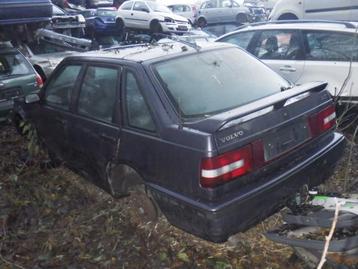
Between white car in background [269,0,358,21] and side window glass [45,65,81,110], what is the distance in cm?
797

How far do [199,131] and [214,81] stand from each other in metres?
0.73

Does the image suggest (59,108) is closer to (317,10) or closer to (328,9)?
(328,9)

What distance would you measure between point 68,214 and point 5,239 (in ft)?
1.99

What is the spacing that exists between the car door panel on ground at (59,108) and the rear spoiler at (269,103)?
1.80 metres

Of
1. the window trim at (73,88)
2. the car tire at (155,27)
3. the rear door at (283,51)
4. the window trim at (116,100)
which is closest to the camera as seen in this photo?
the window trim at (116,100)

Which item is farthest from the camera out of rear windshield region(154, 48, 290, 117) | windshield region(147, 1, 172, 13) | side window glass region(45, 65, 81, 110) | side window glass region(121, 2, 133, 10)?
side window glass region(121, 2, 133, 10)

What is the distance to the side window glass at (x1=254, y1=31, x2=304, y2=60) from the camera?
6.05 m

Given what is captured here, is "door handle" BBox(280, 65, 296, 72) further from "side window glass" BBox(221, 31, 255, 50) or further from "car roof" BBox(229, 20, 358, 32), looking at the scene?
"side window glass" BBox(221, 31, 255, 50)

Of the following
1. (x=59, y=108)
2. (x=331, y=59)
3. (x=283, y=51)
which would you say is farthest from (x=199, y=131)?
(x=283, y=51)

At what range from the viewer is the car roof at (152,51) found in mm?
3605

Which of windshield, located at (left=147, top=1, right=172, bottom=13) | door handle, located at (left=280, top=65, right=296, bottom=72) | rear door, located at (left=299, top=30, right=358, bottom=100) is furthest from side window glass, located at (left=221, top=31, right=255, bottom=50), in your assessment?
windshield, located at (left=147, top=1, right=172, bottom=13)

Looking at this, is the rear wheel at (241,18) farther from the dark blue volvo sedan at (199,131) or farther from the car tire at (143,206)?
the car tire at (143,206)

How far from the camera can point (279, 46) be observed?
626 centimetres

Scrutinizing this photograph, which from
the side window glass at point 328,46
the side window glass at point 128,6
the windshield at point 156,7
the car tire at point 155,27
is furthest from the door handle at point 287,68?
the side window glass at point 128,6
